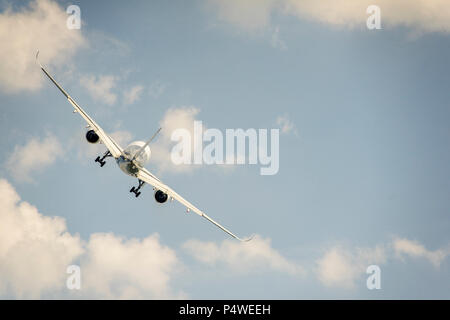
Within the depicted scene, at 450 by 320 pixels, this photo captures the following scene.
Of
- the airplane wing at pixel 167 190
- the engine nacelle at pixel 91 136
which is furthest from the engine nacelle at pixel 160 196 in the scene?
the engine nacelle at pixel 91 136

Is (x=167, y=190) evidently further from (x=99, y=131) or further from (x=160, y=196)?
(x=99, y=131)

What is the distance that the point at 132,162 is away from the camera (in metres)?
74.0

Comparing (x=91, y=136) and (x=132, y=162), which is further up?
(x=91, y=136)

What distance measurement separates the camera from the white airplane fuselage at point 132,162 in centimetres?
7394

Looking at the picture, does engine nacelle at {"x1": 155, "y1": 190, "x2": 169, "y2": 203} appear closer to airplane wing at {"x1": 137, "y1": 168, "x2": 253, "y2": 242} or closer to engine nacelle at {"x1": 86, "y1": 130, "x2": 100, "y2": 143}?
airplane wing at {"x1": 137, "y1": 168, "x2": 253, "y2": 242}

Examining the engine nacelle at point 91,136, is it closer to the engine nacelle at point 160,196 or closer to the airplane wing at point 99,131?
the airplane wing at point 99,131

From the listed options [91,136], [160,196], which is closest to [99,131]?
[91,136]

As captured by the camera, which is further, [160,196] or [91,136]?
[160,196]

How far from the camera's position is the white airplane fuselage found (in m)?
73.9
